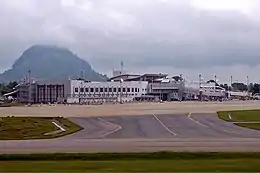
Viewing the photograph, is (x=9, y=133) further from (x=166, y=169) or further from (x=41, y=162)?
(x=166, y=169)

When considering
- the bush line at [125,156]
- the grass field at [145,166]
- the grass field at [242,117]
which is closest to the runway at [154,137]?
the bush line at [125,156]

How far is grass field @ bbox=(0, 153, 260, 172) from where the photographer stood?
23906mm

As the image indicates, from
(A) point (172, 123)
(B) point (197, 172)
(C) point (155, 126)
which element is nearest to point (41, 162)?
(B) point (197, 172)

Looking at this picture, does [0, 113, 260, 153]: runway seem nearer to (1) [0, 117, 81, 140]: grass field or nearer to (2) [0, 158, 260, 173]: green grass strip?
(1) [0, 117, 81, 140]: grass field

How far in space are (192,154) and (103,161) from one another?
18.0 ft

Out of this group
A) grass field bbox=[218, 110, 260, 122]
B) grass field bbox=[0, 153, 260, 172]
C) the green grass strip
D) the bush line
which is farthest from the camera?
grass field bbox=[218, 110, 260, 122]

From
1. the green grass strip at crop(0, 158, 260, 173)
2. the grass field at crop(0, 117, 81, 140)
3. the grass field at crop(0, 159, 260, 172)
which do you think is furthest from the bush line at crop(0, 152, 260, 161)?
the grass field at crop(0, 117, 81, 140)

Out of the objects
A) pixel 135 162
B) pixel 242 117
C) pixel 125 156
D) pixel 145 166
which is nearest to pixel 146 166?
pixel 145 166

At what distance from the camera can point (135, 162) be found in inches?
1086

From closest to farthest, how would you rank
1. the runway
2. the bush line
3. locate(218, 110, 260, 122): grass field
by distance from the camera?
1. the bush line
2. the runway
3. locate(218, 110, 260, 122): grass field

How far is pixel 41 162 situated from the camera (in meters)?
28.1

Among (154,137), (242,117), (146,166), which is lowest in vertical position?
(154,137)

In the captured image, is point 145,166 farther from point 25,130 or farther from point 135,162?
point 25,130

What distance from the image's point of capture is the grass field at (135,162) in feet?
78.4
